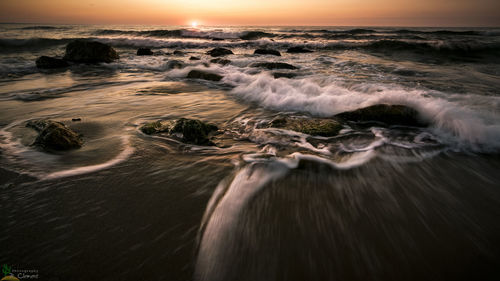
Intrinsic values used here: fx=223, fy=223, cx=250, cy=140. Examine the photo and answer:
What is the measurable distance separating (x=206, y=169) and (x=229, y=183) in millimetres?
312

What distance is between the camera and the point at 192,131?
2621mm

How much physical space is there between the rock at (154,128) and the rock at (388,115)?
8.51ft

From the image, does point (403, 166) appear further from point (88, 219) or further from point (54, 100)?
point (54, 100)

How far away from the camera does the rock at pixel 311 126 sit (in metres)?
2.84

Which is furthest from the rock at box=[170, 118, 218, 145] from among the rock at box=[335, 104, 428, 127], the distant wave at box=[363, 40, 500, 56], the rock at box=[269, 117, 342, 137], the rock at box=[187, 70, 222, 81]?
the distant wave at box=[363, 40, 500, 56]

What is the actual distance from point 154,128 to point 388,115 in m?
3.22

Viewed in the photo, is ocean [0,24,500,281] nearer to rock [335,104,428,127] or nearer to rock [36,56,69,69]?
rock [335,104,428,127]

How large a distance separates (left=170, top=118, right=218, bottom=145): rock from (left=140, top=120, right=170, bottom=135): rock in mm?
166

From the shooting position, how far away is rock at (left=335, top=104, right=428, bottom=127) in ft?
10.2

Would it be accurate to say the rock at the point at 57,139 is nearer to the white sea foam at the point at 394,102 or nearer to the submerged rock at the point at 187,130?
the submerged rock at the point at 187,130

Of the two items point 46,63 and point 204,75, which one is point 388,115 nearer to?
point 204,75

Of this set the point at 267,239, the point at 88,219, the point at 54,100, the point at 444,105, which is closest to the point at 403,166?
the point at 267,239

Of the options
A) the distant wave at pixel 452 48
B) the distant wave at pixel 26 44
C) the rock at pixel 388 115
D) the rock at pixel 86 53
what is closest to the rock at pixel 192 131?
the rock at pixel 388 115

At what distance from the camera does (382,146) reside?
8.31 feet
